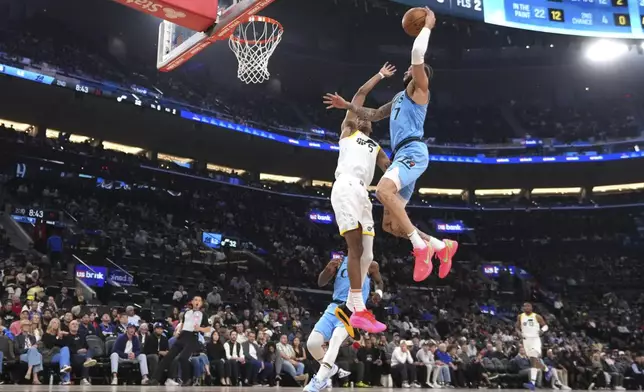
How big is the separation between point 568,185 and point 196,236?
63.8 feet

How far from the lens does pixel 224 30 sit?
9.39 metres

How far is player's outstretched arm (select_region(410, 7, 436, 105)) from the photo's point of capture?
17.6ft

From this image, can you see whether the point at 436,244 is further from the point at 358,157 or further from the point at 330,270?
the point at 330,270

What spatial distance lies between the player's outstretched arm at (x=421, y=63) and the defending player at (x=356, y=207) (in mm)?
541

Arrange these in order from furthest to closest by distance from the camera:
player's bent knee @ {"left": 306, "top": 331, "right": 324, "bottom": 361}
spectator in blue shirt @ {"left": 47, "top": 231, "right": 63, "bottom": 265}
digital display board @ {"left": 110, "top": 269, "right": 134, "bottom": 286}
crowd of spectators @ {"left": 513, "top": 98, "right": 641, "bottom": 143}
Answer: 1. crowd of spectators @ {"left": 513, "top": 98, "right": 641, "bottom": 143}
2. digital display board @ {"left": 110, "top": 269, "right": 134, "bottom": 286}
3. spectator in blue shirt @ {"left": 47, "top": 231, "right": 63, "bottom": 265}
4. player's bent knee @ {"left": 306, "top": 331, "right": 324, "bottom": 361}

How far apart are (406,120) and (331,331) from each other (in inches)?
85.8

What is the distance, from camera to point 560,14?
23750 mm

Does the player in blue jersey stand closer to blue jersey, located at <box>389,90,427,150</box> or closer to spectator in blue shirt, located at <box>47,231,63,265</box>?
blue jersey, located at <box>389,90,427,150</box>

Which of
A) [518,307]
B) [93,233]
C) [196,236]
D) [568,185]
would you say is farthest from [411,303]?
[568,185]

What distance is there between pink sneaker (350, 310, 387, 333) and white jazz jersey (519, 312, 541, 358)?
792cm

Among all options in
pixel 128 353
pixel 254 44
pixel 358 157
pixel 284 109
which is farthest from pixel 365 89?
pixel 284 109

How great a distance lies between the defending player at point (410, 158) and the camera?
17.6ft

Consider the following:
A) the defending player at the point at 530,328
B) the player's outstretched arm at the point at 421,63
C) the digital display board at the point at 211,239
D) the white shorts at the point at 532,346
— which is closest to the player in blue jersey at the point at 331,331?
the player's outstretched arm at the point at 421,63

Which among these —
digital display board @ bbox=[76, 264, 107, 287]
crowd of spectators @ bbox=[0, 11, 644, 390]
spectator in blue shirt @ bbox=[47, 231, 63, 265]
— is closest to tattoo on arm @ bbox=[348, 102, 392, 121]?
crowd of spectators @ bbox=[0, 11, 644, 390]
